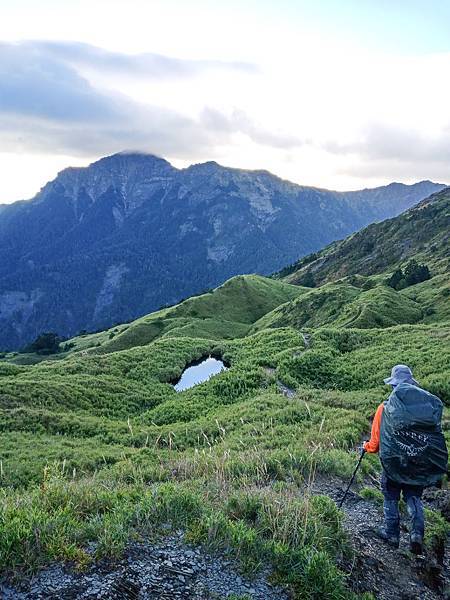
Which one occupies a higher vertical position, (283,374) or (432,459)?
(432,459)

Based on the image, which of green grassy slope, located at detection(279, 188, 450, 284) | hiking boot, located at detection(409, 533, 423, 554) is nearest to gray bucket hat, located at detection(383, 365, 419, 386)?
hiking boot, located at detection(409, 533, 423, 554)

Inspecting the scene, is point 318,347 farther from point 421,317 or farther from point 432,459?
point 432,459

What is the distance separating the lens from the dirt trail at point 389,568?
903cm

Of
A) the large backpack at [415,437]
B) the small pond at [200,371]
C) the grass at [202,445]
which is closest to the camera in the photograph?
the grass at [202,445]

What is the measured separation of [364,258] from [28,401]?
121 m

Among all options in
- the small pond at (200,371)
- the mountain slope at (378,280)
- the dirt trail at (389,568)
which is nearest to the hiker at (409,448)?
the dirt trail at (389,568)

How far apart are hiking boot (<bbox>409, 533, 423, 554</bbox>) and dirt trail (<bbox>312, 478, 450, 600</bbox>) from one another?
0.41ft

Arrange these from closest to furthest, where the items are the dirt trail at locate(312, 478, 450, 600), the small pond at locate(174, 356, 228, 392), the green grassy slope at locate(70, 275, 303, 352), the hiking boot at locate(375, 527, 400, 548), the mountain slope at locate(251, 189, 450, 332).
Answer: the dirt trail at locate(312, 478, 450, 600) → the hiking boot at locate(375, 527, 400, 548) → the small pond at locate(174, 356, 228, 392) → the mountain slope at locate(251, 189, 450, 332) → the green grassy slope at locate(70, 275, 303, 352)

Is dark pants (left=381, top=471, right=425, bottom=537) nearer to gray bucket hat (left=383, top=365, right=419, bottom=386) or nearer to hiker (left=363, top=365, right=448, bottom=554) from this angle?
hiker (left=363, top=365, right=448, bottom=554)

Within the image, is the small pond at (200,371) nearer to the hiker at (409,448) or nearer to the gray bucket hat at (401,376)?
the hiker at (409,448)

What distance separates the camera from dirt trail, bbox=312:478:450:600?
9.03 m

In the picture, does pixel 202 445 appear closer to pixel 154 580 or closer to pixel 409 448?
pixel 409 448

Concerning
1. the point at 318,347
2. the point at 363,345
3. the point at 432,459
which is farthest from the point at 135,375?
the point at 432,459

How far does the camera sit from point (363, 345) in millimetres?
37031
